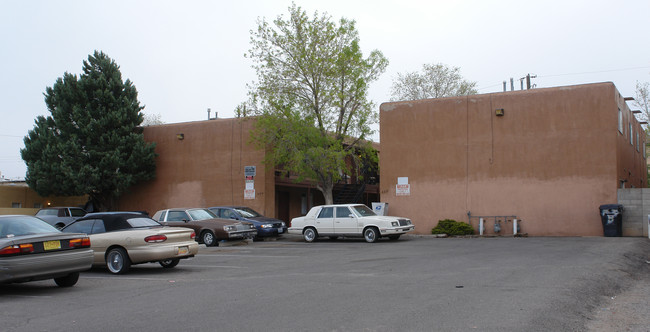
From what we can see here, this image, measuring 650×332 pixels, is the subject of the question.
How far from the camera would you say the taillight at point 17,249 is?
9109mm

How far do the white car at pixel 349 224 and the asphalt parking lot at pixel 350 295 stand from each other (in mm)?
5913

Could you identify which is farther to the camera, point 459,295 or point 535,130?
point 535,130

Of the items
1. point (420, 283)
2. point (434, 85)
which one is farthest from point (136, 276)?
point (434, 85)

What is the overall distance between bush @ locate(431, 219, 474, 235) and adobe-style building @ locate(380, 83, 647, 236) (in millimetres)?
601

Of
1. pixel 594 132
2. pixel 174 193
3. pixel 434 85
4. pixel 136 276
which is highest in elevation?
pixel 434 85

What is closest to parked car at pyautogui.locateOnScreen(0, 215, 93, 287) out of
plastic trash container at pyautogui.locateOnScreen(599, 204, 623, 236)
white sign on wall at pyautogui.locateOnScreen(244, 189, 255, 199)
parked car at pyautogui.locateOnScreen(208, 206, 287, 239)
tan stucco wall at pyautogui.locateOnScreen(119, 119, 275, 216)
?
parked car at pyautogui.locateOnScreen(208, 206, 287, 239)

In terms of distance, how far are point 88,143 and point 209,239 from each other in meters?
13.7

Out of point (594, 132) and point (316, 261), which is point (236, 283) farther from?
point (594, 132)

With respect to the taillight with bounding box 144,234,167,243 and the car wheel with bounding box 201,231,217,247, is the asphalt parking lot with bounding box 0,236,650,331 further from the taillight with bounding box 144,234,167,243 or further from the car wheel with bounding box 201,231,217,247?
the car wheel with bounding box 201,231,217,247

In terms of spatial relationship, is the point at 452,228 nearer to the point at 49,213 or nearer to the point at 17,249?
the point at 17,249

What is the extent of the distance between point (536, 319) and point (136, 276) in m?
8.57

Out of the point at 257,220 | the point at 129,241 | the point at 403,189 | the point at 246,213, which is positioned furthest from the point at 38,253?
the point at 403,189

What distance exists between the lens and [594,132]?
22.8m

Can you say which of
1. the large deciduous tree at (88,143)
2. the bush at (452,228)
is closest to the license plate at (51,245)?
the bush at (452,228)
